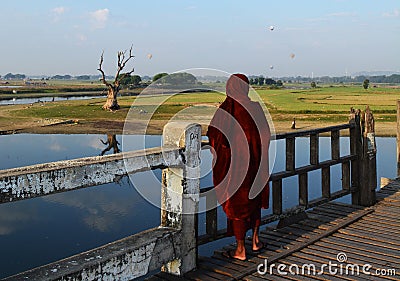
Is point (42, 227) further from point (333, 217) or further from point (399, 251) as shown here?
point (399, 251)

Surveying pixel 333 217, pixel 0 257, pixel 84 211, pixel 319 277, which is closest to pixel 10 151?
pixel 84 211

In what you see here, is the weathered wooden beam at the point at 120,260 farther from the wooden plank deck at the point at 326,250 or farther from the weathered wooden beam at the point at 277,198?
the weathered wooden beam at the point at 277,198

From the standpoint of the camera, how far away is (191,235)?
4262mm

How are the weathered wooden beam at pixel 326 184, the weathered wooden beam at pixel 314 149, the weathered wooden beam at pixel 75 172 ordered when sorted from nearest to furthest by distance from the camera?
1. the weathered wooden beam at pixel 75 172
2. the weathered wooden beam at pixel 314 149
3. the weathered wooden beam at pixel 326 184

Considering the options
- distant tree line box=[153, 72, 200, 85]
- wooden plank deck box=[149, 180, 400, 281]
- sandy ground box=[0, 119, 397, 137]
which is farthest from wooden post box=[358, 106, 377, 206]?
sandy ground box=[0, 119, 397, 137]

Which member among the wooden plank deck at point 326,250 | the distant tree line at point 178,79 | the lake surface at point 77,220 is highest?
the distant tree line at point 178,79

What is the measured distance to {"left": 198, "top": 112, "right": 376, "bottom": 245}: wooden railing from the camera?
221 inches

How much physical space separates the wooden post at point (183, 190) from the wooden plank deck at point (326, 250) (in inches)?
7.5

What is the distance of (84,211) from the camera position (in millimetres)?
11758

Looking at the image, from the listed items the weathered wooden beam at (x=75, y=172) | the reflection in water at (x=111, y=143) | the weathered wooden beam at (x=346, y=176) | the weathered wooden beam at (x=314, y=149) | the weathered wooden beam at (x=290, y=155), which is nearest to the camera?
the weathered wooden beam at (x=75, y=172)

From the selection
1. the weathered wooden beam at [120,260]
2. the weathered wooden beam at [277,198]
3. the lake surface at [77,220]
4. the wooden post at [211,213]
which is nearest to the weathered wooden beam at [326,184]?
the weathered wooden beam at [277,198]

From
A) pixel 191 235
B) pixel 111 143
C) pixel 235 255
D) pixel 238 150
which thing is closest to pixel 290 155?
pixel 238 150

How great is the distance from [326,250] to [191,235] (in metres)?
1.49

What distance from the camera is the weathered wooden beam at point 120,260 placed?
3242mm
